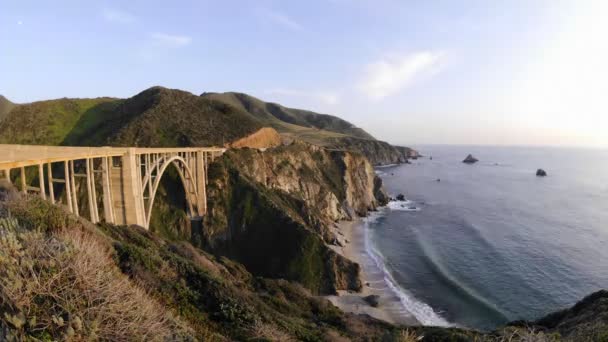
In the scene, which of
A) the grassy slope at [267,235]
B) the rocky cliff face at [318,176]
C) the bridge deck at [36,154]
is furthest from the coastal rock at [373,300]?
the bridge deck at [36,154]

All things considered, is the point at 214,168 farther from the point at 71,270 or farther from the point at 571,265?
the point at 571,265

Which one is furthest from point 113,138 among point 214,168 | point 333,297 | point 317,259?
point 333,297

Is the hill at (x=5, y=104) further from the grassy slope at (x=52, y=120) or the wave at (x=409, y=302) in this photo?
the wave at (x=409, y=302)

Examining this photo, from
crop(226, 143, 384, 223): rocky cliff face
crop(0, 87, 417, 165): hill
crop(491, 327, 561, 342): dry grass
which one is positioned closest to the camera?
crop(491, 327, 561, 342): dry grass

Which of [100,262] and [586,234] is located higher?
[100,262]

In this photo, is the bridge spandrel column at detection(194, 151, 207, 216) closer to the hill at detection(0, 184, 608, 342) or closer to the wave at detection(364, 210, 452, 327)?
the hill at detection(0, 184, 608, 342)

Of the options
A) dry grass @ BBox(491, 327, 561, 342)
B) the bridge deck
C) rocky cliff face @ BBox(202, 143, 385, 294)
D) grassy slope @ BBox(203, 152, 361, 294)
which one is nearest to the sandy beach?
rocky cliff face @ BBox(202, 143, 385, 294)
